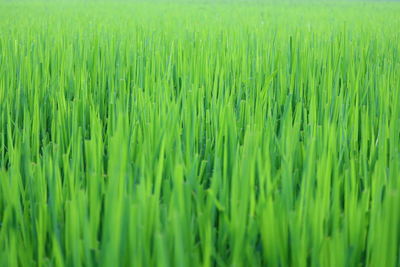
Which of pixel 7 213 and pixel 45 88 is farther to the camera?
pixel 45 88

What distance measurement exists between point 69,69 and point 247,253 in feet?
3.94

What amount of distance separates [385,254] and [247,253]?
0.16m

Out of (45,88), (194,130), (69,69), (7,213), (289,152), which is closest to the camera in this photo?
(7,213)

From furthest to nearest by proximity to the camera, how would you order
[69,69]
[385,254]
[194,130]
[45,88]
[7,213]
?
[69,69] → [45,88] → [194,130] → [7,213] → [385,254]

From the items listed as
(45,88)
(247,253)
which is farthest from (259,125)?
(45,88)

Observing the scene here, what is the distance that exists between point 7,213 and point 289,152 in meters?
0.44

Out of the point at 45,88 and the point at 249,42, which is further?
the point at 249,42

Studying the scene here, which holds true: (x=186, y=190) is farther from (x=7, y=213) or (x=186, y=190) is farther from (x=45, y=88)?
(x=45, y=88)

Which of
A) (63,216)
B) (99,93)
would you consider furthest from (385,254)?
(99,93)

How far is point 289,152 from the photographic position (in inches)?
32.9

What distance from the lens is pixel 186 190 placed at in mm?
682

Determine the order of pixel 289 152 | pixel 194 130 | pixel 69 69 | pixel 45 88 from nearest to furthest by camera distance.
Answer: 1. pixel 289 152
2. pixel 194 130
3. pixel 45 88
4. pixel 69 69

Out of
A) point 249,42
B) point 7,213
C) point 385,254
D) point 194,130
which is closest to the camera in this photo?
point 385,254

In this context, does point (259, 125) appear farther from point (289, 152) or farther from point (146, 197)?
point (146, 197)
